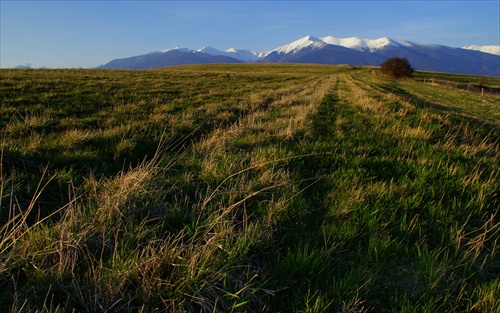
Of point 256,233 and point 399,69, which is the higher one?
point 399,69

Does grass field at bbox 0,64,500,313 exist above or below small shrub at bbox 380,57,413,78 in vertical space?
below

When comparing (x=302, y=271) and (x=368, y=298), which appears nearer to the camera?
(x=368, y=298)

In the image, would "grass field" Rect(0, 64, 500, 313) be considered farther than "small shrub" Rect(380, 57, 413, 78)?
No

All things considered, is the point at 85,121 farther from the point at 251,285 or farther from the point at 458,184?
the point at 458,184

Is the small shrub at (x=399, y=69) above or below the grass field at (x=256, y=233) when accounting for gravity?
above

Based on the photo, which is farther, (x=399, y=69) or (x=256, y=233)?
(x=399, y=69)

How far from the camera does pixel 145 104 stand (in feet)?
38.8

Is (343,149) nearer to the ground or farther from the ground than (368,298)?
farther from the ground

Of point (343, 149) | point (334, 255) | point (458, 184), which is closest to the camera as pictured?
point (334, 255)

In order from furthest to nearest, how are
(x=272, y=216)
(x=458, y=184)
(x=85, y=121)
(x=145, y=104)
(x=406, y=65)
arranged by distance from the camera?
1. (x=406, y=65)
2. (x=145, y=104)
3. (x=85, y=121)
4. (x=458, y=184)
5. (x=272, y=216)

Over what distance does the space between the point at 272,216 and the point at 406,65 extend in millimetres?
93672

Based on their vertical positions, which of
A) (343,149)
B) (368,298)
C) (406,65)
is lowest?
(368,298)

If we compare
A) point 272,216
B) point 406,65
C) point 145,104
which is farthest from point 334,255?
point 406,65

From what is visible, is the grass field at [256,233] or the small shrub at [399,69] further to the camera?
the small shrub at [399,69]
